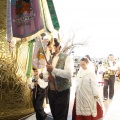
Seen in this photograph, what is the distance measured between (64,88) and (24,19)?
1.39m

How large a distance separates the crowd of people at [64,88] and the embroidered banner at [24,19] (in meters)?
0.65

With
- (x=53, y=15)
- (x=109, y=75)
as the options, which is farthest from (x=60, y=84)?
(x=109, y=75)

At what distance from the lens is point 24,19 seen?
95.7 inches

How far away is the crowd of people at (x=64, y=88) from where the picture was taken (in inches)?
135

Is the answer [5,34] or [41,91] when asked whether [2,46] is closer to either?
[5,34]

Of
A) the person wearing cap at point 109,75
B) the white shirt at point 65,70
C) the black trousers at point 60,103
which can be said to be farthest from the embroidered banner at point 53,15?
the person wearing cap at point 109,75

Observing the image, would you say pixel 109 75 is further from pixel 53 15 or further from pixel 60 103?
pixel 53 15

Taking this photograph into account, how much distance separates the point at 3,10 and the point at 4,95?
2.79ft

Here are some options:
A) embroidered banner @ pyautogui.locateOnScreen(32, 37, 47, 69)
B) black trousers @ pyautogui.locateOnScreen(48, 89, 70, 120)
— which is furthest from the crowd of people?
embroidered banner @ pyautogui.locateOnScreen(32, 37, 47, 69)

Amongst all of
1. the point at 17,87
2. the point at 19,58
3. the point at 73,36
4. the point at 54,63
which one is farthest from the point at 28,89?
the point at 73,36

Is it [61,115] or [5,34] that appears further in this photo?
[61,115]

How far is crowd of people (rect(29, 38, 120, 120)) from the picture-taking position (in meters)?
3.44

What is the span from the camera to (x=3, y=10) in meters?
2.32

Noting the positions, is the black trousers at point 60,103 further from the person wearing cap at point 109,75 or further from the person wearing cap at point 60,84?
the person wearing cap at point 109,75
